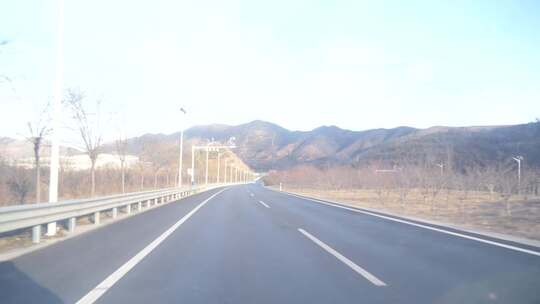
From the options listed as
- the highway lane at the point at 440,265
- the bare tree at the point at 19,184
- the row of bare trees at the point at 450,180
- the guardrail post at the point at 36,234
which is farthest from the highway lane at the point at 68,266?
the row of bare trees at the point at 450,180

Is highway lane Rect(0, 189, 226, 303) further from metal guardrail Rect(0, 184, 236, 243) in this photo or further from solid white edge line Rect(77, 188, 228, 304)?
metal guardrail Rect(0, 184, 236, 243)

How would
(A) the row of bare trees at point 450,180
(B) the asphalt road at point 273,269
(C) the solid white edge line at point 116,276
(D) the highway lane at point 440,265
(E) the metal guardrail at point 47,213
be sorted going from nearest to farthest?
1. (C) the solid white edge line at point 116,276
2. (B) the asphalt road at point 273,269
3. (D) the highway lane at point 440,265
4. (E) the metal guardrail at point 47,213
5. (A) the row of bare trees at point 450,180

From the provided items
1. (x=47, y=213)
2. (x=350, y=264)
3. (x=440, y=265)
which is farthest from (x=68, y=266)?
(x=440, y=265)

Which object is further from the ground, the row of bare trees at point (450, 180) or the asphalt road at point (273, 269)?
the row of bare trees at point (450, 180)

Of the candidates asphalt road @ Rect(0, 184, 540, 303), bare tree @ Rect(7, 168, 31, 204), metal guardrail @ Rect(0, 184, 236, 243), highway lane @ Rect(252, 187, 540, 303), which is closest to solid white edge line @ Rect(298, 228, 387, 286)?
asphalt road @ Rect(0, 184, 540, 303)

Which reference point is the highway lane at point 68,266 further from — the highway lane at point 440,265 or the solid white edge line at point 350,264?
the highway lane at point 440,265

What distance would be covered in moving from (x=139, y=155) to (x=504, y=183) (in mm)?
30407

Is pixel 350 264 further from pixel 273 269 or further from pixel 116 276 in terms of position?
pixel 116 276

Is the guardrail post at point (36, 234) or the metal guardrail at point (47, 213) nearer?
the metal guardrail at point (47, 213)

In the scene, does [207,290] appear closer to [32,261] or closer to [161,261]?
[161,261]

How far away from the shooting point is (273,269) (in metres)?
8.02

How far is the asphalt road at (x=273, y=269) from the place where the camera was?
6.29 m

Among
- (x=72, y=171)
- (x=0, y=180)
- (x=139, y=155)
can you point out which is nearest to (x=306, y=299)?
(x=0, y=180)

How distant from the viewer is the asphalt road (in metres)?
6.29
